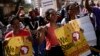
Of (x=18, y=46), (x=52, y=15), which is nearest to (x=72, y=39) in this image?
(x=52, y=15)

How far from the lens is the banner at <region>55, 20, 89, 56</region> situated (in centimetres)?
796

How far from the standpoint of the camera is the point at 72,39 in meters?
8.06

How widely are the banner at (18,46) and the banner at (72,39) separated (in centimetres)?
62

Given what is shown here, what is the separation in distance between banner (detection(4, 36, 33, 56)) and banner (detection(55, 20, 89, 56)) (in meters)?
0.62

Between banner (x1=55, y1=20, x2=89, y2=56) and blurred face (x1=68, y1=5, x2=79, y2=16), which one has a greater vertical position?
blurred face (x1=68, y1=5, x2=79, y2=16)

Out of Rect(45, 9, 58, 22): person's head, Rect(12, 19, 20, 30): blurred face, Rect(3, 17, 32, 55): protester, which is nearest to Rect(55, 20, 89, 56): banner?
Rect(45, 9, 58, 22): person's head

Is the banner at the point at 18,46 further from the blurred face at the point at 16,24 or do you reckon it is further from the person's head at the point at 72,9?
the person's head at the point at 72,9

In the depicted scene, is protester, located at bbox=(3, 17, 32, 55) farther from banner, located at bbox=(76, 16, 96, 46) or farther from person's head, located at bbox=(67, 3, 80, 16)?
banner, located at bbox=(76, 16, 96, 46)

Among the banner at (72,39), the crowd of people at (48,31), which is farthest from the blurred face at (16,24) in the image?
the banner at (72,39)

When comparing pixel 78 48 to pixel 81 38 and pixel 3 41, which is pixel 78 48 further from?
pixel 3 41

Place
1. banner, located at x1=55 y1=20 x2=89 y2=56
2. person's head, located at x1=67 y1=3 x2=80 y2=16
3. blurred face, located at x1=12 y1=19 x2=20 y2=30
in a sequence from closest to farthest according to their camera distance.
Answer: banner, located at x1=55 y1=20 x2=89 y2=56 → blurred face, located at x1=12 y1=19 x2=20 y2=30 → person's head, located at x1=67 y1=3 x2=80 y2=16

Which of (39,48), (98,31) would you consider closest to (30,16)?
(39,48)

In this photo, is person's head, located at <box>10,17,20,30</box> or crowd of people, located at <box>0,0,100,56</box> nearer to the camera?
crowd of people, located at <box>0,0,100,56</box>

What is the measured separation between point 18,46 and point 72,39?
3.39ft
